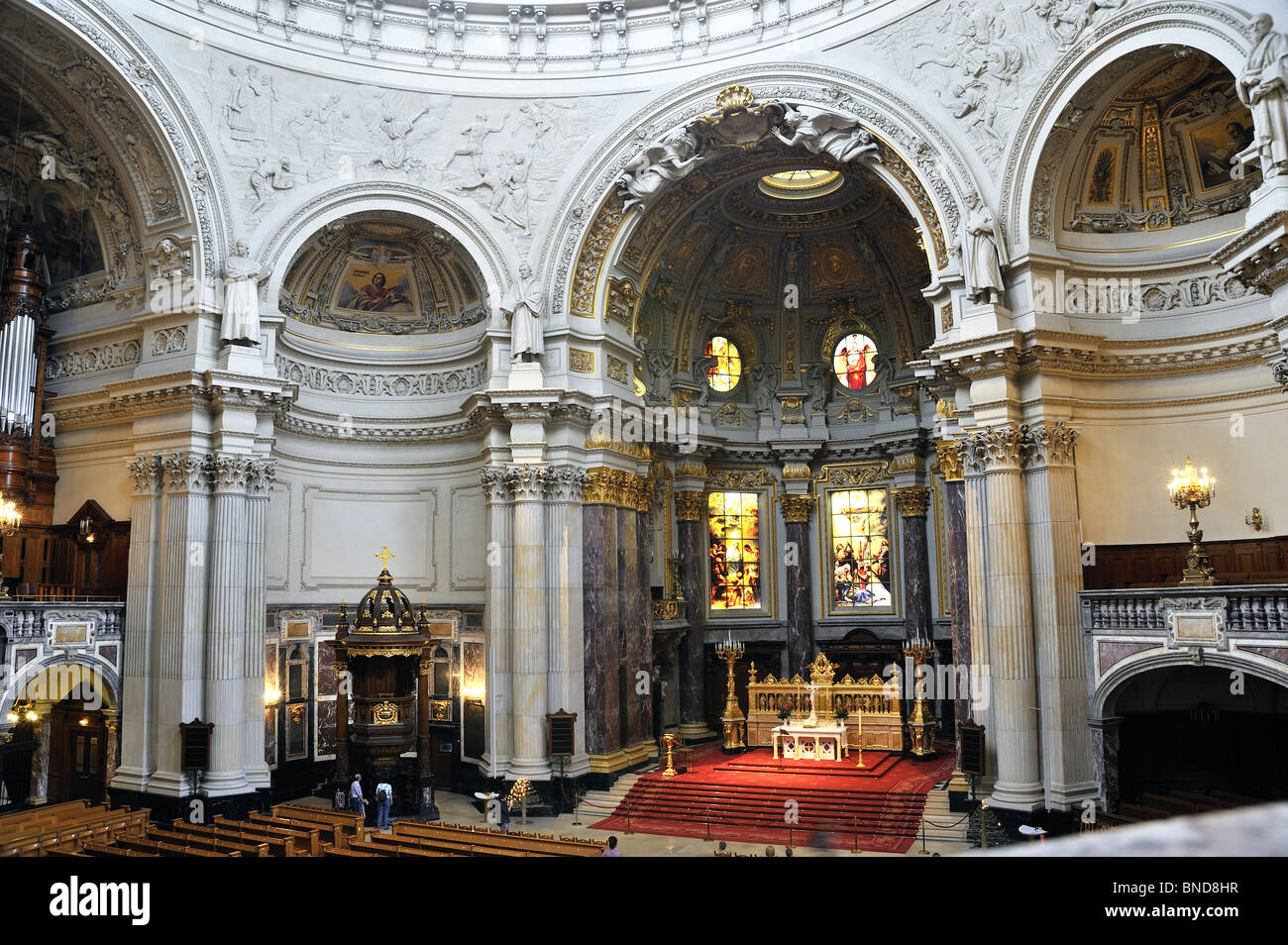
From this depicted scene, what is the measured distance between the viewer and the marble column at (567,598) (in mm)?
24641

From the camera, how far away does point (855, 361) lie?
33344 mm

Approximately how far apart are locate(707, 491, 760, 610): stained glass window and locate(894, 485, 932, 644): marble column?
4936mm

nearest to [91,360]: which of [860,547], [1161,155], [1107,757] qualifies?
[860,547]

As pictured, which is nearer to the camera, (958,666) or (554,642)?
(958,666)

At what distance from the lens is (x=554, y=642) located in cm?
2481

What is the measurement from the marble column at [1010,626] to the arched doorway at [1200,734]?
172cm

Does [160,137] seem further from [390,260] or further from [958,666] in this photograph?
[958,666]

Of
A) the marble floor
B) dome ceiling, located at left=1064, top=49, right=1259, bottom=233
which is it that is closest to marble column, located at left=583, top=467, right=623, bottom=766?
the marble floor

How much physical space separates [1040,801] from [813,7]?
19.3 m

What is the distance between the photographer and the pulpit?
76.1 ft

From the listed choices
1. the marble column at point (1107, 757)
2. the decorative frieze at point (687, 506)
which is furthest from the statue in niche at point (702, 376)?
the marble column at point (1107, 757)

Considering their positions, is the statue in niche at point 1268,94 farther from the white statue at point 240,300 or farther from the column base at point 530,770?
the white statue at point 240,300

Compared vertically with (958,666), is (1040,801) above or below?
below
